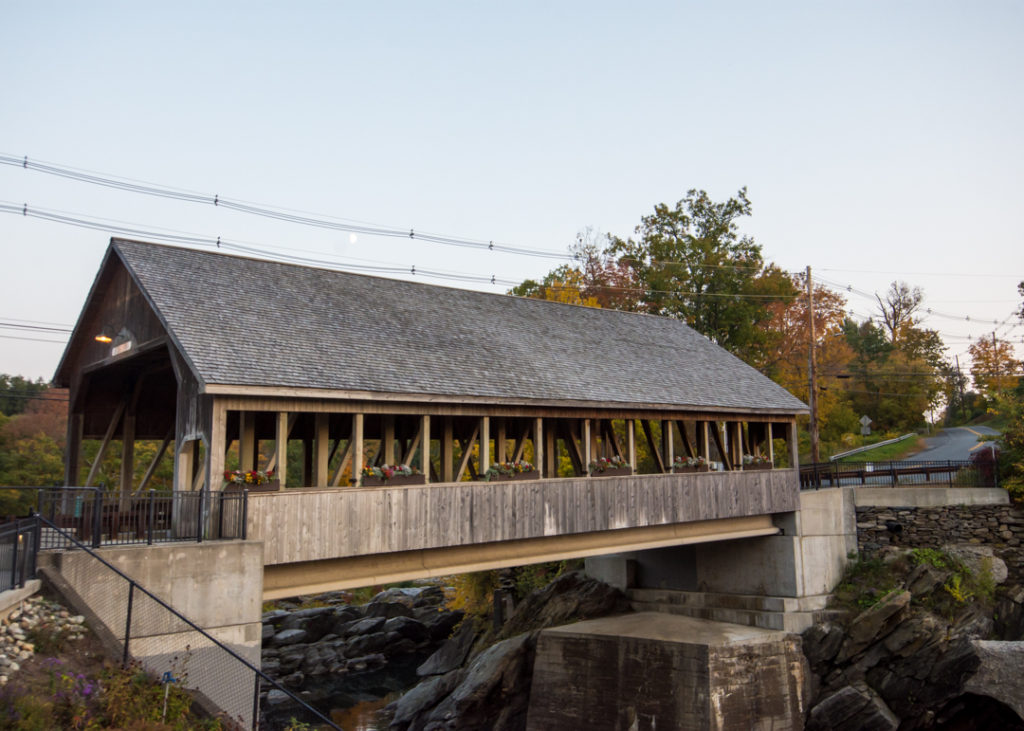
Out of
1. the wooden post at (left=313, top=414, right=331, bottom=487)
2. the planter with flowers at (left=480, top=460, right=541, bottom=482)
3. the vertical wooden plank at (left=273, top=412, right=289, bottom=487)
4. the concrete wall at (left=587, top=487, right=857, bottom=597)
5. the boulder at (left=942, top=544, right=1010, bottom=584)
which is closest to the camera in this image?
the vertical wooden plank at (left=273, top=412, right=289, bottom=487)

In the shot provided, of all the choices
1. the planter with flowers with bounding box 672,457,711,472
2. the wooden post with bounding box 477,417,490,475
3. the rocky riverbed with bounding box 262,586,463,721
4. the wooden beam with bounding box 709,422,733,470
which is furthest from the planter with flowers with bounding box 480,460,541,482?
the rocky riverbed with bounding box 262,586,463,721

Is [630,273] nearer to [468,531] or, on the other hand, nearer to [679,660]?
[679,660]

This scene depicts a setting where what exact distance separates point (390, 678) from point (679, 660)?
15291 millimetres

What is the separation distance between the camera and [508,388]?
17281 millimetres

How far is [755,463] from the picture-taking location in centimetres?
2361

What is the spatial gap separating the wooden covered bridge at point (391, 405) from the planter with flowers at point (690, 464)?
0.50ft

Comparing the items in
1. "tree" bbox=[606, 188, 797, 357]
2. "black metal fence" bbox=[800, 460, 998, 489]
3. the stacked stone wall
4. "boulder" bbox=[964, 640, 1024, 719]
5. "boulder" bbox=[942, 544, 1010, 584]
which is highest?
"tree" bbox=[606, 188, 797, 357]

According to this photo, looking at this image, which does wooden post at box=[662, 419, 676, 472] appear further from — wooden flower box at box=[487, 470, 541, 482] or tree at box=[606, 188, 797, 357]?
tree at box=[606, 188, 797, 357]

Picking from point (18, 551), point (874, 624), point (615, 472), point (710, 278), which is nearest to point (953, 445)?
point (710, 278)

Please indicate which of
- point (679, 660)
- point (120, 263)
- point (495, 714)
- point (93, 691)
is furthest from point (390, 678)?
point (93, 691)

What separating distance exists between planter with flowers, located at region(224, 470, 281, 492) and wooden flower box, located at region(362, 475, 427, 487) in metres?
1.72

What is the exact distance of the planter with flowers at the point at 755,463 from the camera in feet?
77.0

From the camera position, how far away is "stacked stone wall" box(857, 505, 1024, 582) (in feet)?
80.7

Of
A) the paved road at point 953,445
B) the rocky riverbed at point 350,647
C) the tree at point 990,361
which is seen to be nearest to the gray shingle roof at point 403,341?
the rocky riverbed at point 350,647
